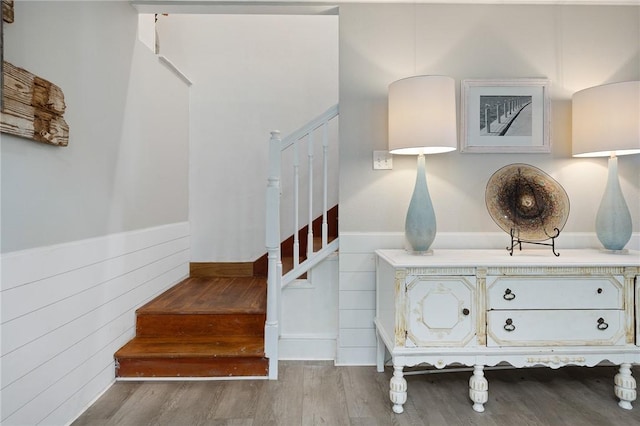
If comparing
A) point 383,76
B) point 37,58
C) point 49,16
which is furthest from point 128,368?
point 383,76

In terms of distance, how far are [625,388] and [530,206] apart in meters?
1.01

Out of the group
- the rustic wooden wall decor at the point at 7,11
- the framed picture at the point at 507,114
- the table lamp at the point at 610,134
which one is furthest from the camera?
the framed picture at the point at 507,114

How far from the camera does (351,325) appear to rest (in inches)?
88.3

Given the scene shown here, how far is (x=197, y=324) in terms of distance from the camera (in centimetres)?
225

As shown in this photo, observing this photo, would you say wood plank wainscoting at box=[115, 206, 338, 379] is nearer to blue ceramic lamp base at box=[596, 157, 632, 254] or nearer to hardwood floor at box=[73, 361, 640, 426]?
hardwood floor at box=[73, 361, 640, 426]

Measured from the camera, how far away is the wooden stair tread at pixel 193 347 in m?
2.03

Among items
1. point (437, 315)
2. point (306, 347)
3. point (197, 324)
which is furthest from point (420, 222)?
point (197, 324)

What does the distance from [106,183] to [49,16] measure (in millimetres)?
830

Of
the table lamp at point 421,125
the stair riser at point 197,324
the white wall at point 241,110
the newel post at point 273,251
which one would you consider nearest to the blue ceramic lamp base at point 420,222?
the table lamp at point 421,125

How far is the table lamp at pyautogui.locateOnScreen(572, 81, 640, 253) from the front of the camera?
1.86 m

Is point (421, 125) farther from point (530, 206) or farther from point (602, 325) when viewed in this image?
point (602, 325)

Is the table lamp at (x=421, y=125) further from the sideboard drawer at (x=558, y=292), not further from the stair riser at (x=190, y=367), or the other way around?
the stair riser at (x=190, y=367)

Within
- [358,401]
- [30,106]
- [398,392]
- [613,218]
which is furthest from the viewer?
→ [613,218]

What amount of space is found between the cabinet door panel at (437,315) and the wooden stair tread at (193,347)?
902mm
